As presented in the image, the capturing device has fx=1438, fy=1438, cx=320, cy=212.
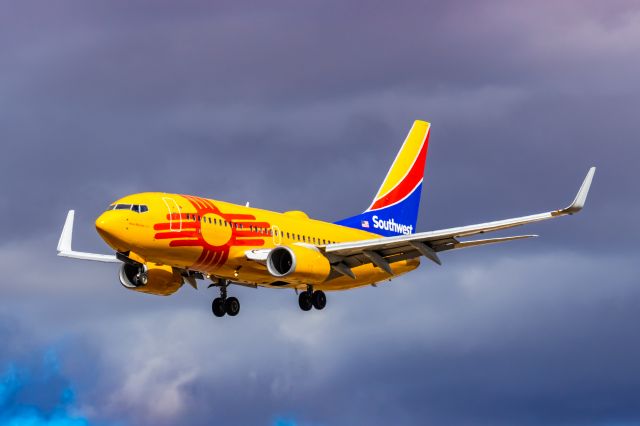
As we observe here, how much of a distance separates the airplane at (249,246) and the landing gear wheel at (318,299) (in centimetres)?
6

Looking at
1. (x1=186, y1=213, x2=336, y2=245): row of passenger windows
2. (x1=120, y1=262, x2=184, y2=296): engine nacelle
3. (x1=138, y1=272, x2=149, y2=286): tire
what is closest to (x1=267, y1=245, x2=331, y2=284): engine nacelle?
(x1=186, y1=213, x2=336, y2=245): row of passenger windows

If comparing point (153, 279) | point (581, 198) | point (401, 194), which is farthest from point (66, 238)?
point (581, 198)

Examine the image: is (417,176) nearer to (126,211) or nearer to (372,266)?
(372,266)

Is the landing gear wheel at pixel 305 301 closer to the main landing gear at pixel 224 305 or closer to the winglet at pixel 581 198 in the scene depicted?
the main landing gear at pixel 224 305

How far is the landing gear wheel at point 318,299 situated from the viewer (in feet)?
271

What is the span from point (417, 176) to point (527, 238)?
19.7 metres

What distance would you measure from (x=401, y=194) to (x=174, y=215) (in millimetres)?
23933

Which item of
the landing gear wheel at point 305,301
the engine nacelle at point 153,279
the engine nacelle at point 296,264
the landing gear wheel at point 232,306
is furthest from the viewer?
the landing gear wheel at point 232,306

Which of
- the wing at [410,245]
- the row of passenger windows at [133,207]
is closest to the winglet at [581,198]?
the wing at [410,245]

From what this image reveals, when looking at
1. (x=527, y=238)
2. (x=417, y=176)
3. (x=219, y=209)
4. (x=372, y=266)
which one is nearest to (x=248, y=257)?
(x=219, y=209)

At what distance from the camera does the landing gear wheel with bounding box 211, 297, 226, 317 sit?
8300 centimetres

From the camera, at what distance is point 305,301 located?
82.4 metres

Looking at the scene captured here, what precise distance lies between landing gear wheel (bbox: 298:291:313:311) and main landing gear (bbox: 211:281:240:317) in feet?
12.1

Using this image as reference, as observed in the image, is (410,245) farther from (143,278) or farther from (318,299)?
(143,278)
